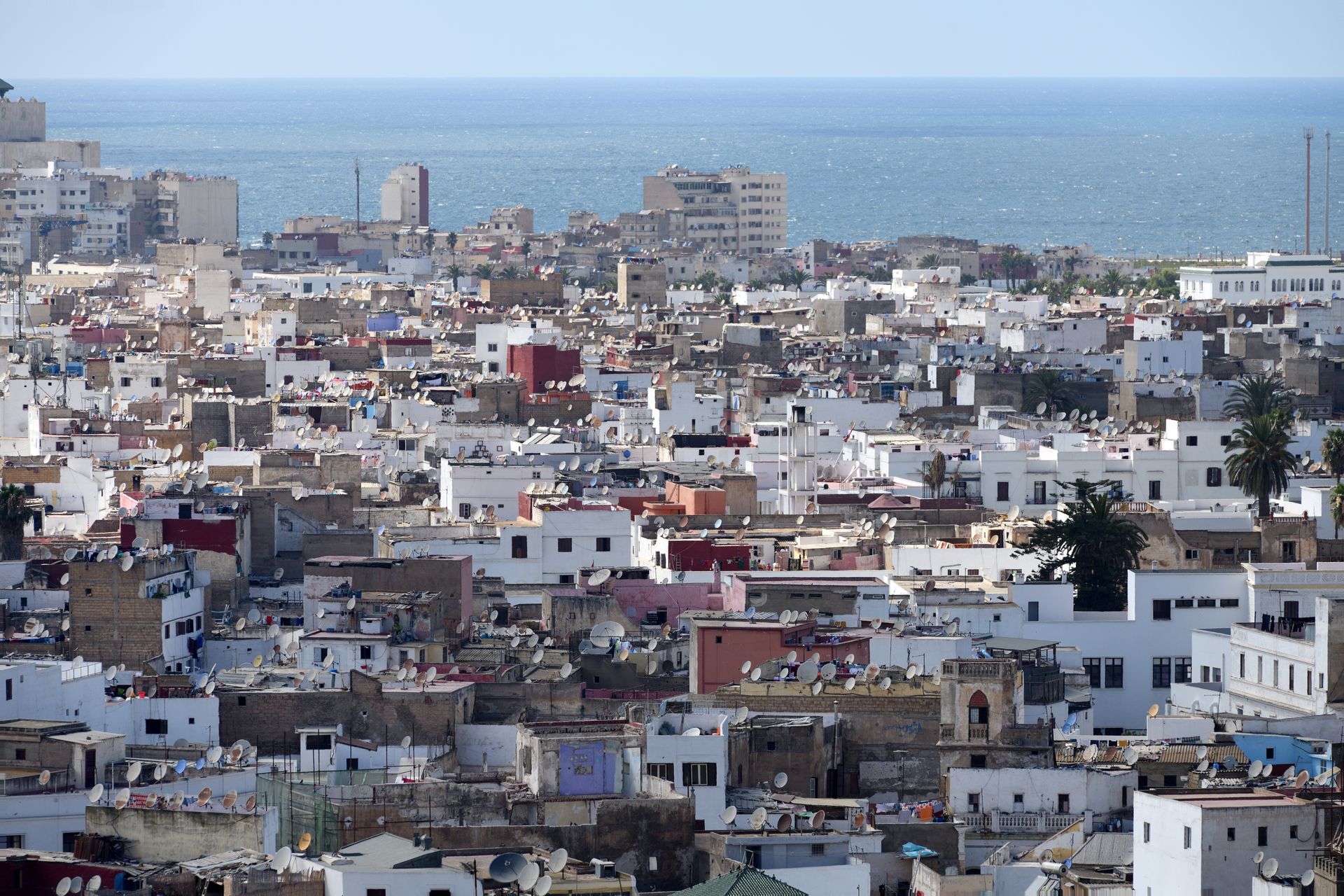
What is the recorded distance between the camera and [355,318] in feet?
280

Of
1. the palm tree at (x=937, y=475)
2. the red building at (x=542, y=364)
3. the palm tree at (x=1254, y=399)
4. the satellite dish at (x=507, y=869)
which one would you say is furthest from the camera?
the red building at (x=542, y=364)

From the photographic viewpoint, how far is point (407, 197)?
15150cm

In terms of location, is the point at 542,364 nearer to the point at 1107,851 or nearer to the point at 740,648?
the point at 740,648

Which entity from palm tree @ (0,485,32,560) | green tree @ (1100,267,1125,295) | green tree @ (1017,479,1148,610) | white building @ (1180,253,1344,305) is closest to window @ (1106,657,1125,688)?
green tree @ (1017,479,1148,610)

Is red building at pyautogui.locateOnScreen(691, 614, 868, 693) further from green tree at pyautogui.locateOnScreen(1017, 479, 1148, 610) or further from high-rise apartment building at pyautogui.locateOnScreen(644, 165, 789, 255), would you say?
high-rise apartment building at pyautogui.locateOnScreen(644, 165, 789, 255)

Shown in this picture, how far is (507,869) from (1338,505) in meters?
22.2

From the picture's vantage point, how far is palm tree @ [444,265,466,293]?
106m

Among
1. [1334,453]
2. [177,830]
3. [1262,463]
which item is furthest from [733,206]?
[177,830]

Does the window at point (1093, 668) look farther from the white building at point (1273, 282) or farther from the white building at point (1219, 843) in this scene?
the white building at point (1273, 282)

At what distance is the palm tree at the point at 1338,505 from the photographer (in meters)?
43.3

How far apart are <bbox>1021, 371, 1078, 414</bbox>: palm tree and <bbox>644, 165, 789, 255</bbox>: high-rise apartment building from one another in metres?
75.2

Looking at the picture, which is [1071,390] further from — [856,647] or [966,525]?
[856,647]

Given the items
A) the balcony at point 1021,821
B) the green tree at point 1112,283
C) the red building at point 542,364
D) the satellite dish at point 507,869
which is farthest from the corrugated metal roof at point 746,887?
the green tree at point 1112,283

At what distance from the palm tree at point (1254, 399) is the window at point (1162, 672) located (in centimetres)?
2179
